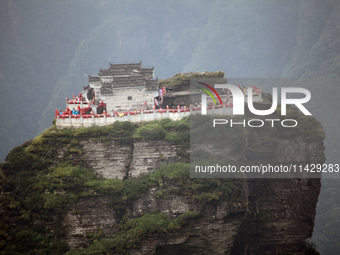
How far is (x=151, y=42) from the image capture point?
5999 inches

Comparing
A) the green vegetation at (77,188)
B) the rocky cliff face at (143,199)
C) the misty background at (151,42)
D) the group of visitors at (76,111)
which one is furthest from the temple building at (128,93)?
the misty background at (151,42)

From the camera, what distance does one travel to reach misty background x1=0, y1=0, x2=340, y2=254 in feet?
429

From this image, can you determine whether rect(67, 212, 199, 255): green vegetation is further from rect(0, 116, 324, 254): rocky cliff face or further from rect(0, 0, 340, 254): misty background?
rect(0, 0, 340, 254): misty background

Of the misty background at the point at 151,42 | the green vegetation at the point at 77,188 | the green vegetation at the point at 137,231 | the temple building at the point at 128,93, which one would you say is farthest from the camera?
Answer: the misty background at the point at 151,42

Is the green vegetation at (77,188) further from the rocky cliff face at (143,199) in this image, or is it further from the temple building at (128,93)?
the temple building at (128,93)

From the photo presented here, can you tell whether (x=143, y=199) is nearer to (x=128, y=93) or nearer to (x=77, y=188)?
(x=77, y=188)

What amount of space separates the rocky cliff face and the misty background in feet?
213

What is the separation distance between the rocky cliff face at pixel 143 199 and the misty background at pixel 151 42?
64.8m

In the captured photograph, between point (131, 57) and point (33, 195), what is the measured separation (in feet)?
313

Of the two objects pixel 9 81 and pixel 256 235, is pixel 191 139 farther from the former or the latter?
pixel 9 81

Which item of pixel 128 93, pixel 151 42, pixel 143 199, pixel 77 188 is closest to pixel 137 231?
pixel 143 199

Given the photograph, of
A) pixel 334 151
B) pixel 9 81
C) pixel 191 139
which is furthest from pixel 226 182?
pixel 9 81

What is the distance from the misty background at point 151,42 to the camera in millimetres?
130875

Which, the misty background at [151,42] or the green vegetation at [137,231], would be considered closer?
the green vegetation at [137,231]
